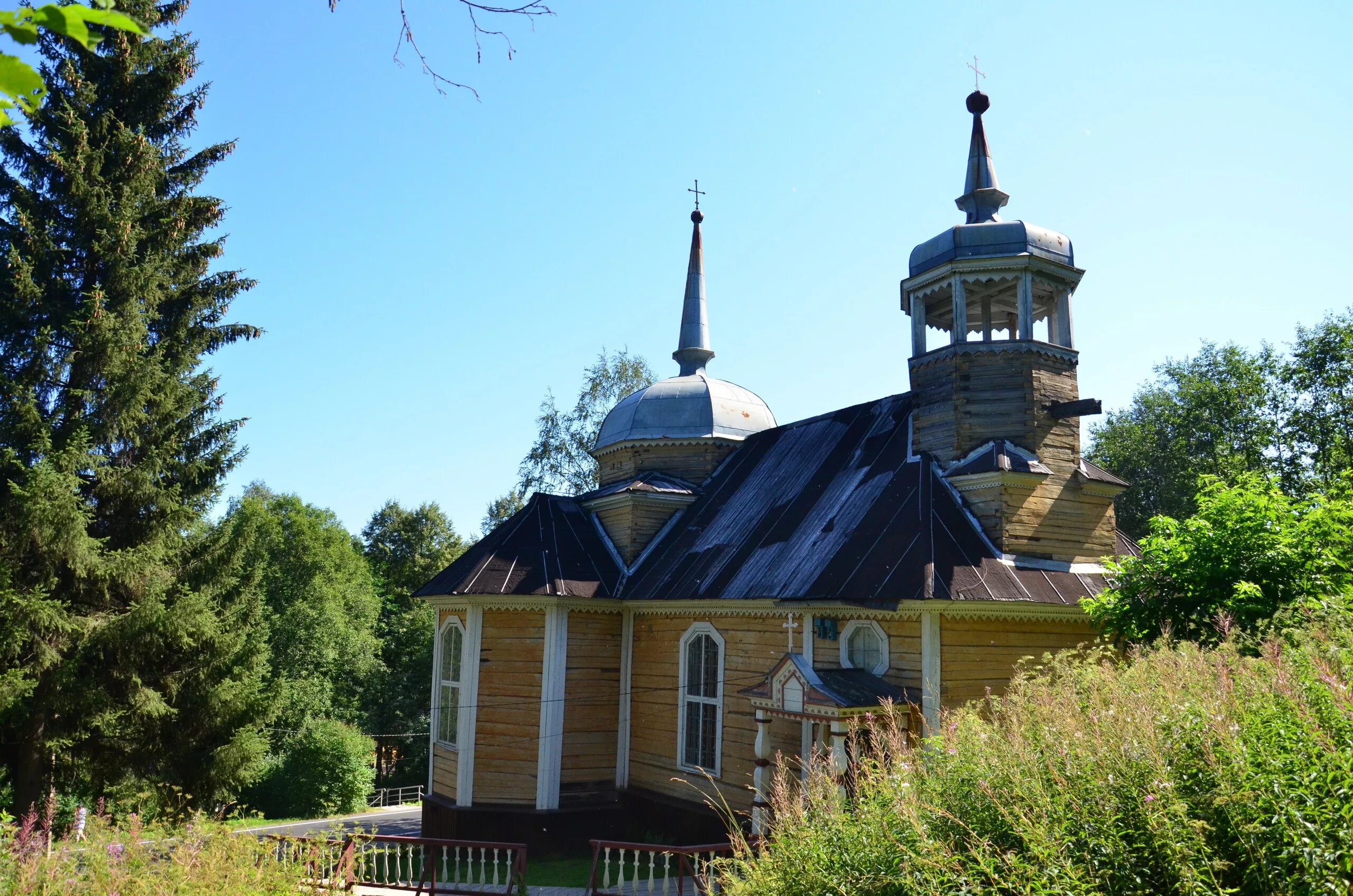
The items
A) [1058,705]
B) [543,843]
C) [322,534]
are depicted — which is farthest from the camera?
[322,534]

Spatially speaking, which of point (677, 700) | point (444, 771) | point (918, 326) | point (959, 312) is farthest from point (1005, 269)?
point (444, 771)

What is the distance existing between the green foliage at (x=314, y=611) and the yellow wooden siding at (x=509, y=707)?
63.3 ft

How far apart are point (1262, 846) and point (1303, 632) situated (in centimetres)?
370

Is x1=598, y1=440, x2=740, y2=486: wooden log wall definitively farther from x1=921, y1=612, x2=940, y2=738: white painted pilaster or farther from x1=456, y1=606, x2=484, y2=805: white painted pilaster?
x1=921, y1=612, x2=940, y2=738: white painted pilaster

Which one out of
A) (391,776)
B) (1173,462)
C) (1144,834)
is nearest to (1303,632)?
(1144,834)

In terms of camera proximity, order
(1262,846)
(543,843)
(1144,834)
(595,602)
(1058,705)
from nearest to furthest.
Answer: (1262,846) < (1144,834) < (1058,705) < (543,843) < (595,602)

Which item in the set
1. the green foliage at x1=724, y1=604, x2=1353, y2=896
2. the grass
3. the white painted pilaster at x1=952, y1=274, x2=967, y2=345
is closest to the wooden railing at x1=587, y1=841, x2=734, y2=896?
the grass

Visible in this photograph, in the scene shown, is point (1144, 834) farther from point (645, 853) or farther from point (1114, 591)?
point (645, 853)

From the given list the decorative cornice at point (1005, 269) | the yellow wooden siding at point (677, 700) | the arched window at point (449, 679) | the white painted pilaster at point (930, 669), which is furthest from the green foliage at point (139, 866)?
the decorative cornice at point (1005, 269)

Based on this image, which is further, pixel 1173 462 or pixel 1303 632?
pixel 1173 462

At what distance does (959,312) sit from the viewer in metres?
Answer: 16.1

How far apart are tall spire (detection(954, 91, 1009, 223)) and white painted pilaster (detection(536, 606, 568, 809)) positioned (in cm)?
1071

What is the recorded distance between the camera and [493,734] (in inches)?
703

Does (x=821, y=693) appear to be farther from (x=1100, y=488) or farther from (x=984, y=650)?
(x=1100, y=488)
